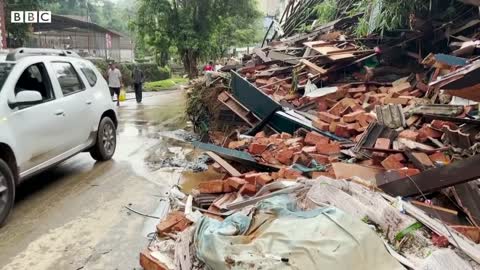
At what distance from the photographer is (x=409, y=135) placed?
206 inches

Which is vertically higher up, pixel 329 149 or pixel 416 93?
pixel 416 93

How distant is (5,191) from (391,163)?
417 centimetres

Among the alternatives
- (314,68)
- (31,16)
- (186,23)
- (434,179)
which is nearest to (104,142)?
(314,68)

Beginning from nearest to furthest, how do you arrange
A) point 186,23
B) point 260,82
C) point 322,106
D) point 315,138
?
point 315,138
point 322,106
point 260,82
point 186,23

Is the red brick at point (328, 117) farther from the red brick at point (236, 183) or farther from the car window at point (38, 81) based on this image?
the car window at point (38, 81)

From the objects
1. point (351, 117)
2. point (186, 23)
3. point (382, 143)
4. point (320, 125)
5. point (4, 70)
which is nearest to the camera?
point (4, 70)

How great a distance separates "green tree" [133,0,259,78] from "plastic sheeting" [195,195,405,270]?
2384cm

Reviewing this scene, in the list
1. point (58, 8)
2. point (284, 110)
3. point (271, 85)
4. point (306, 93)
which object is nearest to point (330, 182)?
point (284, 110)

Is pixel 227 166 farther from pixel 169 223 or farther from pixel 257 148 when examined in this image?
pixel 169 223

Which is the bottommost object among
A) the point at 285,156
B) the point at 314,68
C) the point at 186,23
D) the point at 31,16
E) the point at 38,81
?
the point at 285,156

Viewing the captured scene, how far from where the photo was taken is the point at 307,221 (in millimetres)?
3043

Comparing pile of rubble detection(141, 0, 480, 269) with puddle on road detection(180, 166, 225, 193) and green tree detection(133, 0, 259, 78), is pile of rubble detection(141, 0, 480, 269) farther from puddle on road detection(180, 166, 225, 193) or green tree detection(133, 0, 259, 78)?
green tree detection(133, 0, 259, 78)

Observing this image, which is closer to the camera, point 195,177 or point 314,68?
point 195,177

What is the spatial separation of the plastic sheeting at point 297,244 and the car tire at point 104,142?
4205mm
